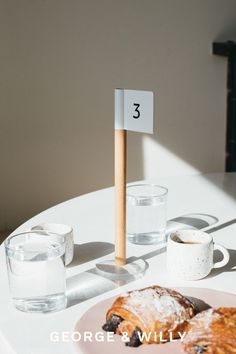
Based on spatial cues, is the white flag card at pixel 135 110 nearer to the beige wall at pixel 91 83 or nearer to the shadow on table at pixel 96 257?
the shadow on table at pixel 96 257

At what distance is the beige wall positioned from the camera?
328 centimetres

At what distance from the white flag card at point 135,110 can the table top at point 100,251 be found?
0.28 m

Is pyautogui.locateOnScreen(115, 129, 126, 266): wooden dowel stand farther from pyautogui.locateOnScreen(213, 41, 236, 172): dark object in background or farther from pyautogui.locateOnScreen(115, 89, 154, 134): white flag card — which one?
pyautogui.locateOnScreen(213, 41, 236, 172): dark object in background

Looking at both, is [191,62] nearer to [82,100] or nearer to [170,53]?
[170,53]

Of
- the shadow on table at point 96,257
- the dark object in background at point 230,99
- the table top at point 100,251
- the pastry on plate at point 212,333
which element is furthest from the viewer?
the dark object in background at point 230,99

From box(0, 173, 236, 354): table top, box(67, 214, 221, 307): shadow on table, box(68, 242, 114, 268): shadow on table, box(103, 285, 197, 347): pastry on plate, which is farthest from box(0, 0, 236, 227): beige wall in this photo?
box(103, 285, 197, 347): pastry on plate

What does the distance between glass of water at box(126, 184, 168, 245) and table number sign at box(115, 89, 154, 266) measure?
0.14 metres

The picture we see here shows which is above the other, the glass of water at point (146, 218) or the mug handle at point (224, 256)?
the glass of water at point (146, 218)

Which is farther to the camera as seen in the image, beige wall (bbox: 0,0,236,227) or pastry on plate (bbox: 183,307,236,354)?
beige wall (bbox: 0,0,236,227)

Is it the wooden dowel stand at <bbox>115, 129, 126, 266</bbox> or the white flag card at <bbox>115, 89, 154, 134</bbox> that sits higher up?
the white flag card at <bbox>115, 89, 154, 134</bbox>

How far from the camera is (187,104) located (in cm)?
384

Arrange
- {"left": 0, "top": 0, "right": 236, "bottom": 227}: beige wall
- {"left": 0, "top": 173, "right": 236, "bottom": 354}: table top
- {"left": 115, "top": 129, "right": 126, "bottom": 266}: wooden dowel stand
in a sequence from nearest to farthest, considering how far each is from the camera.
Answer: {"left": 0, "top": 173, "right": 236, "bottom": 354}: table top
{"left": 115, "top": 129, "right": 126, "bottom": 266}: wooden dowel stand
{"left": 0, "top": 0, "right": 236, "bottom": 227}: beige wall

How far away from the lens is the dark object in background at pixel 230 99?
3.79 metres

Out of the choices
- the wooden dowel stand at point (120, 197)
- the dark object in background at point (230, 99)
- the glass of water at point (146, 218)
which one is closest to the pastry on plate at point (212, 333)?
the wooden dowel stand at point (120, 197)
